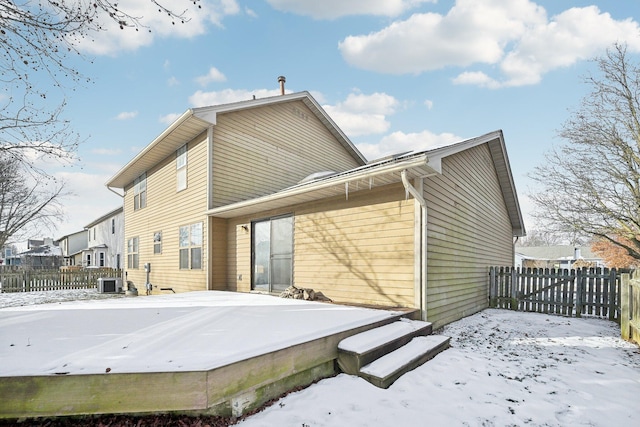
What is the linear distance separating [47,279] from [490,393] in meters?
19.5

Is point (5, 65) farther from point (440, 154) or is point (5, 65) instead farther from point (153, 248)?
point (153, 248)

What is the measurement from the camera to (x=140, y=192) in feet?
45.1

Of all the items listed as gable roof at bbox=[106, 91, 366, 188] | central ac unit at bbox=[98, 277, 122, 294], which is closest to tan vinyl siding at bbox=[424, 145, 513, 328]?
gable roof at bbox=[106, 91, 366, 188]

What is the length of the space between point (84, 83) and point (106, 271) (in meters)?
16.2

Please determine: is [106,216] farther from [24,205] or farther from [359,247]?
[359,247]

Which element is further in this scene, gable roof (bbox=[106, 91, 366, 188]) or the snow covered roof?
the snow covered roof

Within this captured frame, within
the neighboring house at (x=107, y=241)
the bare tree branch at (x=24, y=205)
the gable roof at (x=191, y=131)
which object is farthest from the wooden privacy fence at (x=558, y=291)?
the neighboring house at (x=107, y=241)

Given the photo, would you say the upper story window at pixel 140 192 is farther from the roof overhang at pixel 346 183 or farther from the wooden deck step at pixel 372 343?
the wooden deck step at pixel 372 343

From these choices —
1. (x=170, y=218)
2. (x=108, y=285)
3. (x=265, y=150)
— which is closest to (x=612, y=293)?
(x=265, y=150)

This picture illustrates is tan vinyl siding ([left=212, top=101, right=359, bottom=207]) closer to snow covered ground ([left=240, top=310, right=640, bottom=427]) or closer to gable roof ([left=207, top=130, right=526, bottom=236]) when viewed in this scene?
gable roof ([left=207, top=130, right=526, bottom=236])

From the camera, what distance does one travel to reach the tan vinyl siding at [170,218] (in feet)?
30.9

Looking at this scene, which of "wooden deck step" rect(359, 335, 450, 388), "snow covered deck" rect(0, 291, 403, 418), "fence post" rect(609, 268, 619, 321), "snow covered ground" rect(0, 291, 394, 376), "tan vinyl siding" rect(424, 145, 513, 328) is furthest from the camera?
"fence post" rect(609, 268, 619, 321)

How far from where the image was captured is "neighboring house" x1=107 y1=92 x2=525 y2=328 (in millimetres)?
5832

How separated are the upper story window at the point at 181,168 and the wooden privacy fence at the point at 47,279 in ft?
30.6
